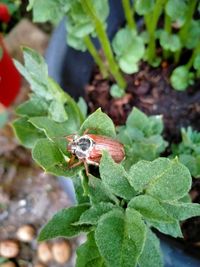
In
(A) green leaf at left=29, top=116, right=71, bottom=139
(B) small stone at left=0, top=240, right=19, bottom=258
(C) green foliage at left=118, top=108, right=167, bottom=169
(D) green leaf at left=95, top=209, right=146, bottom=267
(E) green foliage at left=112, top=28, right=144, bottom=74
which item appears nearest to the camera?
(D) green leaf at left=95, top=209, right=146, bottom=267

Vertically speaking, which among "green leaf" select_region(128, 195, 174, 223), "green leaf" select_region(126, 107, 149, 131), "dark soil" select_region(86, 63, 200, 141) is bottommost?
"dark soil" select_region(86, 63, 200, 141)

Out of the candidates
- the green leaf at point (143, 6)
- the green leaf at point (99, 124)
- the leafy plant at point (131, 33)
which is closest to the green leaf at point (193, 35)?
Result: the leafy plant at point (131, 33)

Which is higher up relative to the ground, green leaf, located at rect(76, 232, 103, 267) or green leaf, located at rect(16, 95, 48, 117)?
green leaf, located at rect(16, 95, 48, 117)

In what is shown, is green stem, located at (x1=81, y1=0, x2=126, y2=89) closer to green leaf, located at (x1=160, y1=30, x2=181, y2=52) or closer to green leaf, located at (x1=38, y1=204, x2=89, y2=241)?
green leaf, located at (x1=160, y1=30, x2=181, y2=52)

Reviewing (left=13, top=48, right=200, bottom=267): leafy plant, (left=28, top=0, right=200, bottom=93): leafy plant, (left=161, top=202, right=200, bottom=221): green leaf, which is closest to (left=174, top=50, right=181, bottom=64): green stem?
(left=28, top=0, right=200, bottom=93): leafy plant

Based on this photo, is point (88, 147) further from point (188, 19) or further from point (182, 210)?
point (188, 19)

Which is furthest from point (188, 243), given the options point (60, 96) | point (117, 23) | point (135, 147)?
point (117, 23)

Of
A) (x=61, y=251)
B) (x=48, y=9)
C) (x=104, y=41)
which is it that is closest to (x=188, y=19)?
(x=104, y=41)

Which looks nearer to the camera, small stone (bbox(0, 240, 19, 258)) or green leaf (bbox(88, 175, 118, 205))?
green leaf (bbox(88, 175, 118, 205))
